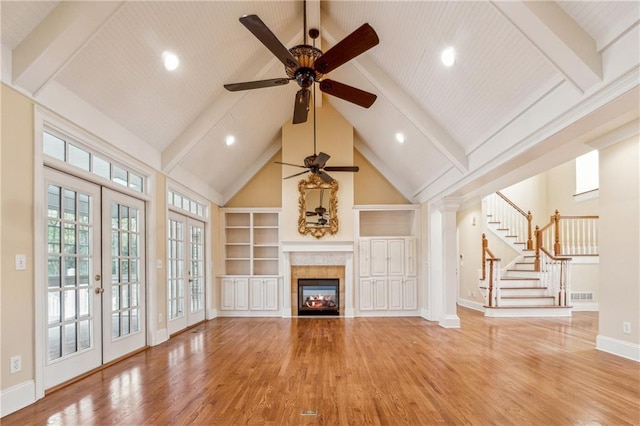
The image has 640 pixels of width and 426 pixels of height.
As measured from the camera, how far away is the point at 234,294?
26.9 ft

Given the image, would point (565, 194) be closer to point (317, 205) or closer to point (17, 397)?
point (317, 205)

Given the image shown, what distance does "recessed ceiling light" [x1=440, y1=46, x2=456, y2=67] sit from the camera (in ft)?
13.5

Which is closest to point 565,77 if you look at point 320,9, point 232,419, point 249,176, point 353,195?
point 320,9

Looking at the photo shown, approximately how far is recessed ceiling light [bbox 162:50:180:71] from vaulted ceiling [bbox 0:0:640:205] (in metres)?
0.06

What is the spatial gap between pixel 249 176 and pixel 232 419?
20.6 ft

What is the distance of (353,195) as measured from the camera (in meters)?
8.18

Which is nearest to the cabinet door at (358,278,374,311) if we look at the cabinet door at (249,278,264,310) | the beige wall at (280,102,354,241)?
the beige wall at (280,102,354,241)

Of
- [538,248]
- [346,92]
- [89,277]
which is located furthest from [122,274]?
[538,248]

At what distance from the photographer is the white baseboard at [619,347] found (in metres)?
4.38

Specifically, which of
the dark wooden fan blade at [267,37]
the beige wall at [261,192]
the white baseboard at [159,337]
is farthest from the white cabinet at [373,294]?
the dark wooden fan blade at [267,37]

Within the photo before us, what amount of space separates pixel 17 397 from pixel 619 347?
6.30 metres

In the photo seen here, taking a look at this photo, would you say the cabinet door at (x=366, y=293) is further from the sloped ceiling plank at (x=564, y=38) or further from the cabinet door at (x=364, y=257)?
the sloped ceiling plank at (x=564, y=38)

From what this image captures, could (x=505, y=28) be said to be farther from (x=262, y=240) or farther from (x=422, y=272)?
(x=262, y=240)

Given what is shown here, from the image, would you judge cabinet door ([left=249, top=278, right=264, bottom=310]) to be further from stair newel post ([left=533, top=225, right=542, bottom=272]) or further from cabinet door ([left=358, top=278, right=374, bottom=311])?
stair newel post ([left=533, top=225, right=542, bottom=272])
